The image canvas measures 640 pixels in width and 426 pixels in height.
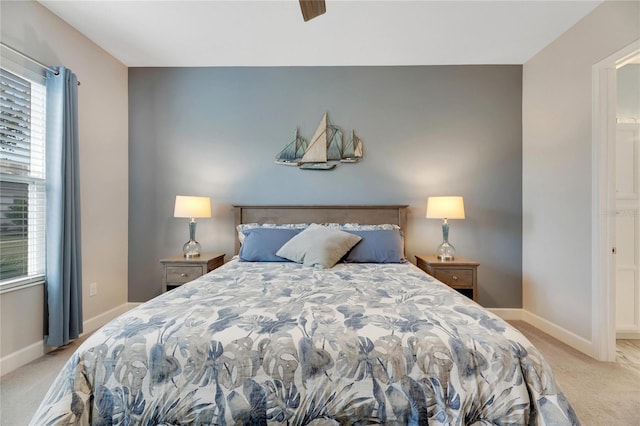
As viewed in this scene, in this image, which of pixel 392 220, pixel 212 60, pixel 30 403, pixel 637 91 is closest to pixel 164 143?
pixel 212 60

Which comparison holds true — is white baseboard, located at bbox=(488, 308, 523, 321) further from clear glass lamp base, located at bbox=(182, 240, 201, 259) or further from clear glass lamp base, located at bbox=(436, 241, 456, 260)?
clear glass lamp base, located at bbox=(182, 240, 201, 259)

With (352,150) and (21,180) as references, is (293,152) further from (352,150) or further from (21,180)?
(21,180)

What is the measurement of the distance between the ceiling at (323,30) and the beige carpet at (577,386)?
284 centimetres

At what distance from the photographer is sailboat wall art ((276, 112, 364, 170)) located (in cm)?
309

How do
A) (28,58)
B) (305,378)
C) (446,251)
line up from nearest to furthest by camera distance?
(305,378) → (28,58) → (446,251)

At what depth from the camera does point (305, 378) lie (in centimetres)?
106

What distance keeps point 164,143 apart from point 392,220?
276cm

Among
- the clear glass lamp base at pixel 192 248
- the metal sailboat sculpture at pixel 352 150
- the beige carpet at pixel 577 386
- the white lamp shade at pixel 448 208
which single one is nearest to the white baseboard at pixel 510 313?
the beige carpet at pixel 577 386

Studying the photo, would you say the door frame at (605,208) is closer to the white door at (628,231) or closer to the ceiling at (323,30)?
the white door at (628,231)

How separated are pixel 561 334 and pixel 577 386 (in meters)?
0.84

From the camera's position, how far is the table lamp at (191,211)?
275cm

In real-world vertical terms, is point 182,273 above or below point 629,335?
above

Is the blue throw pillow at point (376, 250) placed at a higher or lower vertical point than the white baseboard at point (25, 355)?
higher

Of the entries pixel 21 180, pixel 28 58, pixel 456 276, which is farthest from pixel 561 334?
pixel 28 58
